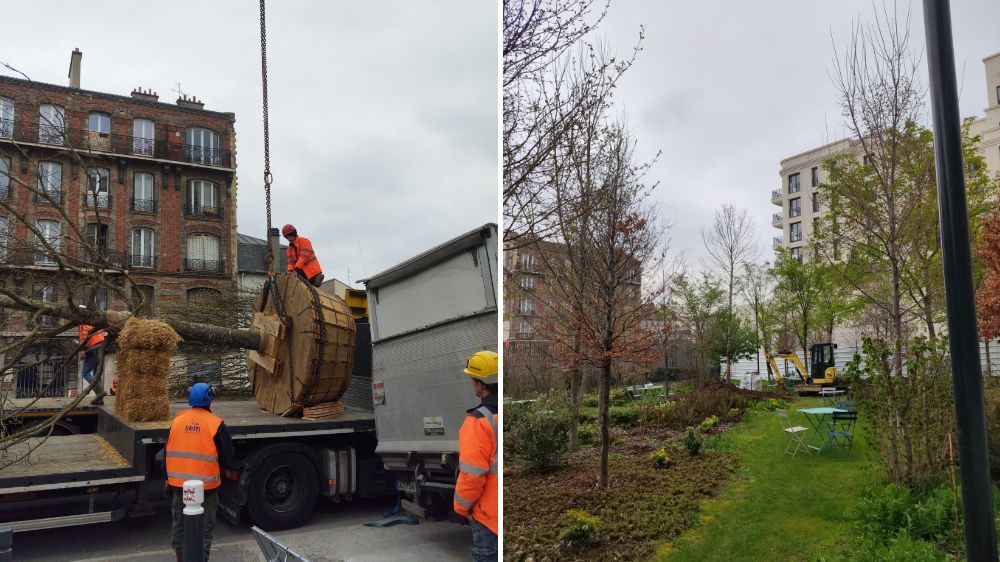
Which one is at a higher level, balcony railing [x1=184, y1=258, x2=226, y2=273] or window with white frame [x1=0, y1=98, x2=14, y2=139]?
window with white frame [x1=0, y1=98, x2=14, y2=139]

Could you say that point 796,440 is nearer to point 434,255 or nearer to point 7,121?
point 434,255

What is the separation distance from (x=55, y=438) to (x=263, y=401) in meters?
1.56

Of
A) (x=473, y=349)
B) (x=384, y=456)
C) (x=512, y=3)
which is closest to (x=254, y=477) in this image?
(x=384, y=456)

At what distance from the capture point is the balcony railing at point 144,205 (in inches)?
763

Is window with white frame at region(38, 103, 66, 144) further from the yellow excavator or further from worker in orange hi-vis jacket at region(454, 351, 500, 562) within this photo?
the yellow excavator

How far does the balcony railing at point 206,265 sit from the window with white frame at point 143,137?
321cm

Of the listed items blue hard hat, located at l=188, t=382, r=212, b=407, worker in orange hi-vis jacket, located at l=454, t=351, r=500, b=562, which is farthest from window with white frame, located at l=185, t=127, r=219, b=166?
worker in orange hi-vis jacket, located at l=454, t=351, r=500, b=562

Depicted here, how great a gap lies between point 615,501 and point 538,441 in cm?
84

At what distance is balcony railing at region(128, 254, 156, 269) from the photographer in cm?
1887

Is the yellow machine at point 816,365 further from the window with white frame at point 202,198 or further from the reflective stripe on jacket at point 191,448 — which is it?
the window with white frame at point 202,198

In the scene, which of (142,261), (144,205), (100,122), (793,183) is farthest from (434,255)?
(100,122)

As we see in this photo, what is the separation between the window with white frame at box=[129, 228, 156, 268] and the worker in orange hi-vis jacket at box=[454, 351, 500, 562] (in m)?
18.8

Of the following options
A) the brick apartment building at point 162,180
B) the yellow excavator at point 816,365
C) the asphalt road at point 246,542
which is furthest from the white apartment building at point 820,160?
the brick apartment building at point 162,180

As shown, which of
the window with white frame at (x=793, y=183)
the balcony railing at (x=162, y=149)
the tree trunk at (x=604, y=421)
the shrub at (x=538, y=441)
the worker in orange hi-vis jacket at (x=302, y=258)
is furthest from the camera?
the balcony railing at (x=162, y=149)
